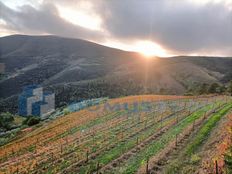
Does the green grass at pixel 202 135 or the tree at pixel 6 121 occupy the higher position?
the green grass at pixel 202 135

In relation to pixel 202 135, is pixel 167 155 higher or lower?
lower

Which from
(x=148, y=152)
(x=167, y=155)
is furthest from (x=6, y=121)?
(x=167, y=155)

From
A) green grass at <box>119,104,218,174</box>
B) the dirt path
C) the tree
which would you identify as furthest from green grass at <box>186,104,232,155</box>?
the tree

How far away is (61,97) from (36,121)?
102813 millimetres

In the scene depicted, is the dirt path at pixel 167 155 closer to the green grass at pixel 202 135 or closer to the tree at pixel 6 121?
the green grass at pixel 202 135

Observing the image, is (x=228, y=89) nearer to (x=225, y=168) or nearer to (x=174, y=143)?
(x=174, y=143)

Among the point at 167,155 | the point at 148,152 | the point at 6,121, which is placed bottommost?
the point at 6,121

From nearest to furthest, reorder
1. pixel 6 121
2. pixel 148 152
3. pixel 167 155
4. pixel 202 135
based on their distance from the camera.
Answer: pixel 167 155, pixel 148 152, pixel 202 135, pixel 6 121

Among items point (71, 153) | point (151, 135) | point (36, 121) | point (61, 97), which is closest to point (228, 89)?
point (36, 121)

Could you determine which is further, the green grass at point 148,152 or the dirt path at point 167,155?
the green grass at point 148,152

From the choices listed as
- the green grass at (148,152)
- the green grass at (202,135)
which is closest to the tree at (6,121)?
the green grass at (148,152)

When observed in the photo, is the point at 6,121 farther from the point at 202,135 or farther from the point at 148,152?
the point at 202,135

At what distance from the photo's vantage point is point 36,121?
97625 millimetres

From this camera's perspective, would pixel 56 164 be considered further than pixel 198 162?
Yes
